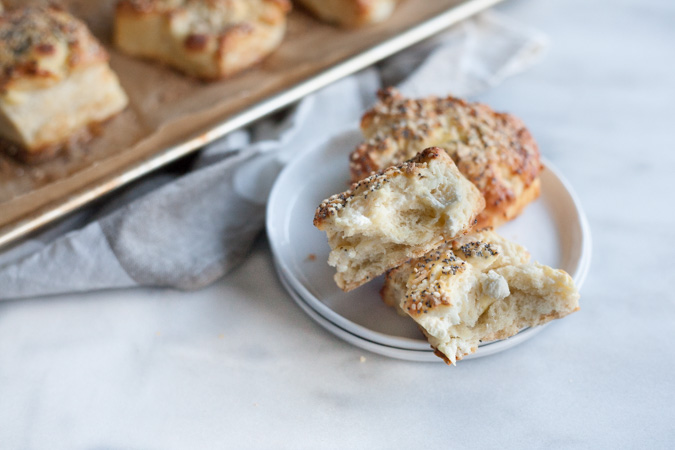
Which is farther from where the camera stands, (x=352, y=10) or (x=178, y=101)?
(x=352, y=10)

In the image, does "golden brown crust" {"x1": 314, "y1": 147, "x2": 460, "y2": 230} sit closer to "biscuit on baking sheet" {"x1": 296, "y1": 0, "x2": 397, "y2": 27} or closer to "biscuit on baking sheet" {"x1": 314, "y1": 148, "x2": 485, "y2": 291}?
"biscuit on baking sheet" {"x1": 314, "y1": 148, "x2": 485, "y2": 291}

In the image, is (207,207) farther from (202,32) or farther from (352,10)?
(352,10)

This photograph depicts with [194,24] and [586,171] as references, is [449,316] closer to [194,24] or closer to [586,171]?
[586,171]

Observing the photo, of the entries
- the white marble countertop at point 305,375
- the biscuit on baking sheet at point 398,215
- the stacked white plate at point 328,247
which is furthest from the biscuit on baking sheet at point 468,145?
the white marble countertop at point 305,375

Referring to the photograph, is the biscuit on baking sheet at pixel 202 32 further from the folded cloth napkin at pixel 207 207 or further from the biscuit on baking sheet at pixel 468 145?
the biscuit on baking sheet at pixel 468 145

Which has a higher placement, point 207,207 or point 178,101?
point 178,101

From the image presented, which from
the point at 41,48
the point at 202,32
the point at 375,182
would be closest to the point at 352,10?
the point at 202,32

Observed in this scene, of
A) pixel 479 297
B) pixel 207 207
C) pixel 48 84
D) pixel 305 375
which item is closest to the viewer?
pixel 479 297
